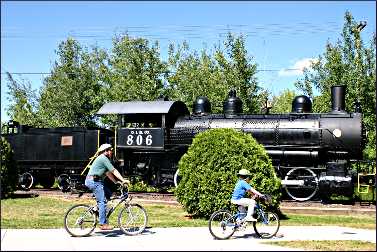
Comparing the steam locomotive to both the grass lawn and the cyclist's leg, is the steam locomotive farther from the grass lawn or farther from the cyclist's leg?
the cyclist's leg

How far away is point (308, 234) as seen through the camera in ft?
32.2

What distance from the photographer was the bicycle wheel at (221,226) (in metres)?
9.20

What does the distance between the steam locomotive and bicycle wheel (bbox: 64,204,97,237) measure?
759 cm

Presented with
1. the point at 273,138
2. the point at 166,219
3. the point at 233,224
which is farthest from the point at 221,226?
the point at 273,138

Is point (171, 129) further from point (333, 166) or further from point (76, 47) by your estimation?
point (76, 47)

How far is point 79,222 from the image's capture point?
9250 millimetres

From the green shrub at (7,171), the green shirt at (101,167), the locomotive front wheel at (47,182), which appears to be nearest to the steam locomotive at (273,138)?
the green shrub at (7,171)

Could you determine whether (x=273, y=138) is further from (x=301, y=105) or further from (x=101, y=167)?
(x=101, y=167)

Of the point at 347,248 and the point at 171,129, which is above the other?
the point at 171,129

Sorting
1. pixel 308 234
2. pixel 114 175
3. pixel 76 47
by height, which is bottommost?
pixel 308 234

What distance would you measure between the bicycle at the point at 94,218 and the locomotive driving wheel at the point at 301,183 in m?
6.77

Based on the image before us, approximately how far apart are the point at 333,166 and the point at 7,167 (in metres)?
10.4

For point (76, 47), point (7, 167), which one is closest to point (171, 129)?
point (7, 167)

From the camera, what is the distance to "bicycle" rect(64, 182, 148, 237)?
9.27m
